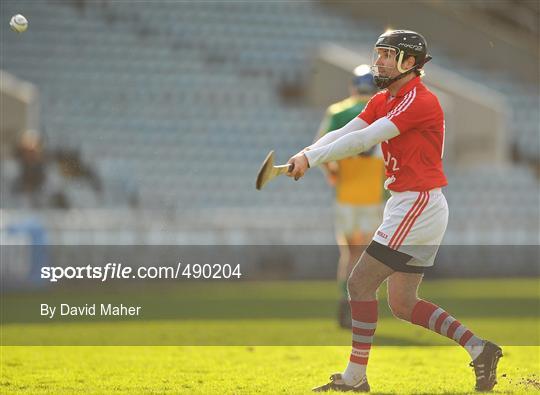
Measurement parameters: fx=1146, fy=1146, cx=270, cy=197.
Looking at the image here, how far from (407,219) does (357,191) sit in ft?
13.5

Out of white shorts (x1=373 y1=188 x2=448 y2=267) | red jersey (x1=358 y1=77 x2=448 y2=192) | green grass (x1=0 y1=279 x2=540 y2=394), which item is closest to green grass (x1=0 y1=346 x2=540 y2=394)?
green grass (x1=0 y1=279 x2=540 y2=394)

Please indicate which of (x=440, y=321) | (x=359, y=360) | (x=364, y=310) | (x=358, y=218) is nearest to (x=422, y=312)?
(x=440, y=321)

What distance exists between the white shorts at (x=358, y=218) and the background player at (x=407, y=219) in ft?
12.6

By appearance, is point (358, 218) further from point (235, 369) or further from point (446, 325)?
point (446, 325)

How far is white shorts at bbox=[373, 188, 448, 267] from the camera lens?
595cm

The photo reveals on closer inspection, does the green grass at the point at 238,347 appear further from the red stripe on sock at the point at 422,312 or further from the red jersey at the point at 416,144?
the red jersey at the point at 416,144

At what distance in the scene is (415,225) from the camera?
19.6ft

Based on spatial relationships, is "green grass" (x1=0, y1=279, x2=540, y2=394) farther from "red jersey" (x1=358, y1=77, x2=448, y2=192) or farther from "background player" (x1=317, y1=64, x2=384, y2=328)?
"red jersey" (x1=358, y1=77, x2=448, y2=192)

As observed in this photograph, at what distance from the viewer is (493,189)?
20.3 metres

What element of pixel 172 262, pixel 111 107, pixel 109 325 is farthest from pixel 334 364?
pixel 111 107

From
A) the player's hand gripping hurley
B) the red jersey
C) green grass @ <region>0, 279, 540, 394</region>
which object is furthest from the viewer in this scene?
green grass @ <region>0, 279, 540, 394</region>

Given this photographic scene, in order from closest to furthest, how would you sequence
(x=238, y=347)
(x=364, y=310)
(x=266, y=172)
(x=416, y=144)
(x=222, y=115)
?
1. (x=266, y=172)
2. (x=416, y=144)
3. (x=364, y=310)
4. (x=238, y=347)
5. (x=222, y=115)

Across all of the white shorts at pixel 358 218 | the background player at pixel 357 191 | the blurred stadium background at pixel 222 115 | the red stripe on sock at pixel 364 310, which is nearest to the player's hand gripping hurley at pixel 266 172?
the red stripe on sock at pixel 364 310

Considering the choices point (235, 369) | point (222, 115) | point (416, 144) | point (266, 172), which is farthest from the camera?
point (222, 115)
